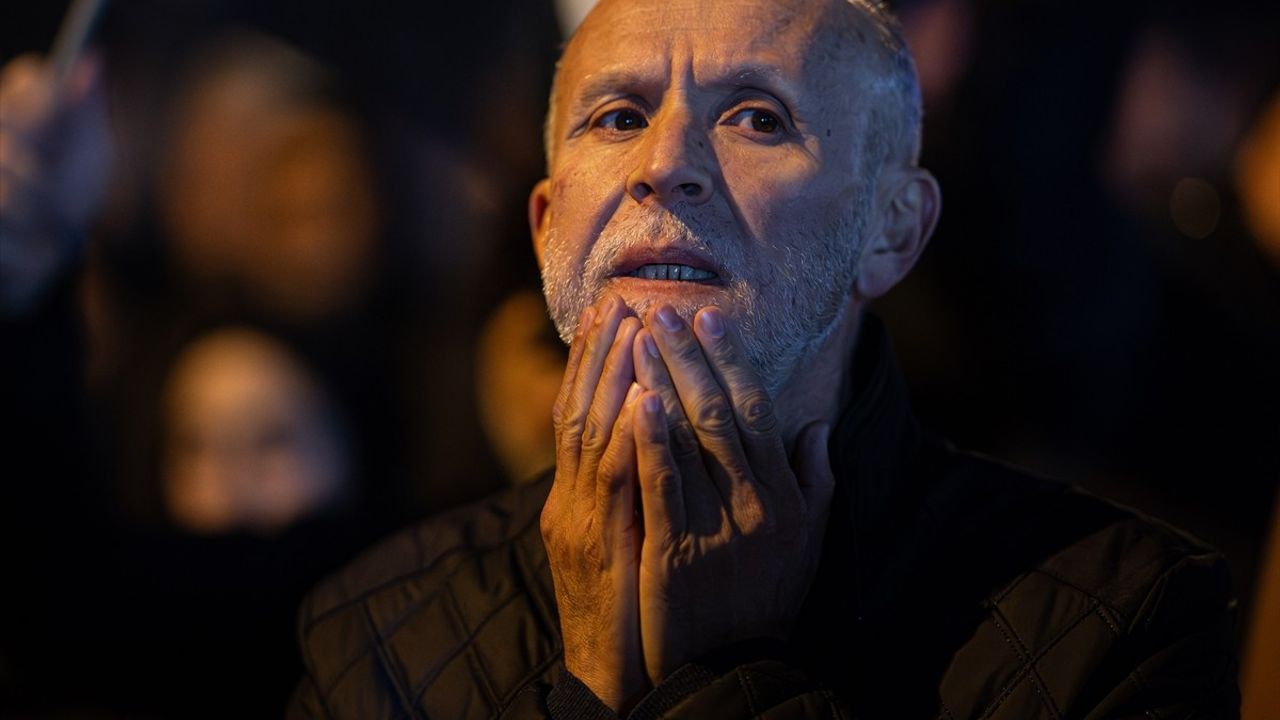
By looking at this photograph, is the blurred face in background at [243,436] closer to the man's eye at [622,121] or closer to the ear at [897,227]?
the man's eye at [622,121]

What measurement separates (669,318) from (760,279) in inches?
7.5

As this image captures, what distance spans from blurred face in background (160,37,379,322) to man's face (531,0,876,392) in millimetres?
703

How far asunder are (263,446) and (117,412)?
31 centimetres

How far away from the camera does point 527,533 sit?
63.4 inches

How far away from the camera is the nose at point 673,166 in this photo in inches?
51.3

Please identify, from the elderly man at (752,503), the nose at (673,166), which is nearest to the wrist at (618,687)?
the elderly man at (752,503)

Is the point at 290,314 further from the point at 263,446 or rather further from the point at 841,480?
the point at 841,480

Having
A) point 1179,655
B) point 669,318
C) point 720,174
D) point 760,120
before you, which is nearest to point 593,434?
point 669,318

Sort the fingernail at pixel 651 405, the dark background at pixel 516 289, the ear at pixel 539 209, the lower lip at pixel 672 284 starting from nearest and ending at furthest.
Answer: the fingernail at pixel 651 405 < the lower lip at pixel 672 284 < the ear at pixel 539 209 < the dark background at pixel 516 289

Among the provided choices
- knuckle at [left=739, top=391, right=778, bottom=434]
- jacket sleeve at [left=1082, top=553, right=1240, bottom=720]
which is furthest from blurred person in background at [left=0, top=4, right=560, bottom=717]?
jacket sleeve at [left=1082, top=553, right=1240, bottom=720]

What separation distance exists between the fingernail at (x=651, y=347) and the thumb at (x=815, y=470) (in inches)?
10.6

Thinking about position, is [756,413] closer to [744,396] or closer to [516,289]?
[744,396]

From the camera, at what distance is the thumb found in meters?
1.35

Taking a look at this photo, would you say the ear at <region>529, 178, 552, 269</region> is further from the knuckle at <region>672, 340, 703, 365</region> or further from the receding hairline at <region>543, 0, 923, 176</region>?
the knuckle at <region>672, 340, 703, 365</region>
